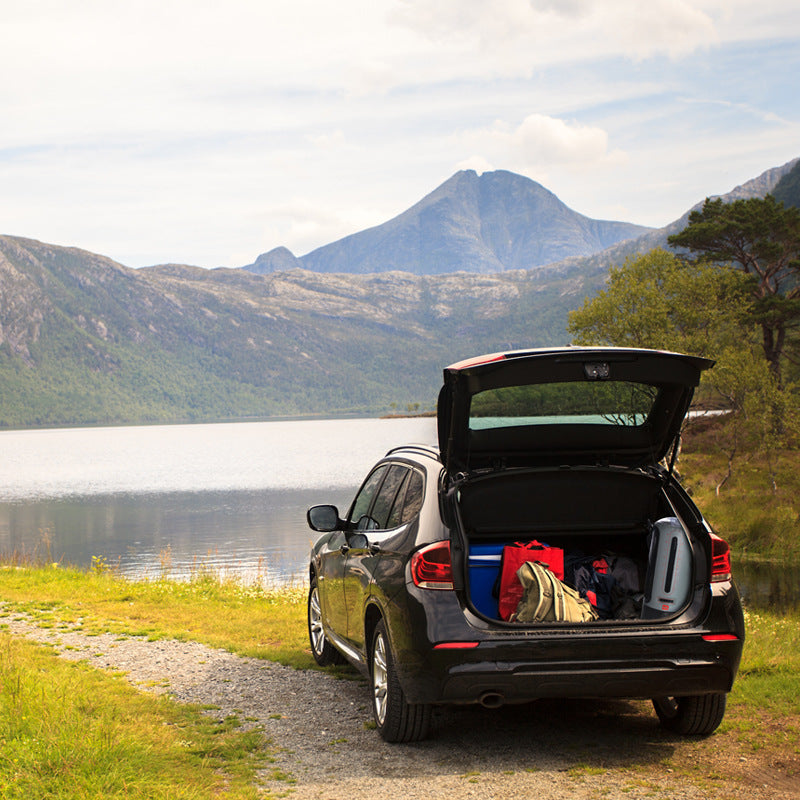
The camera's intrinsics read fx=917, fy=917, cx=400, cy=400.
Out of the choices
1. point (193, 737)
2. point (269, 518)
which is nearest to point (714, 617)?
point (193, 737)

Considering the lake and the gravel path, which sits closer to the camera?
the gravel path

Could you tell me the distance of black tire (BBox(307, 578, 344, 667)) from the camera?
27.4ft

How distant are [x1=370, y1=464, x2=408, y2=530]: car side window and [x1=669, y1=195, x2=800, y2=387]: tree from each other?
129 feet

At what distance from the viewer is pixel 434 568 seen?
206 inches

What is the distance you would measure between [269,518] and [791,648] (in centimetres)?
3182

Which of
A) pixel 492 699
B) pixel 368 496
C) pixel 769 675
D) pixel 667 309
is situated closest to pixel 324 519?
pixel 368 496

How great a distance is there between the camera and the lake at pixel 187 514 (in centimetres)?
2620

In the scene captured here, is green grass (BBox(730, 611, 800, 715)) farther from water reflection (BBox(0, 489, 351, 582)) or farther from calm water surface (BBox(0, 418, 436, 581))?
calm water surface (BBox(0, 418, 436, 581))

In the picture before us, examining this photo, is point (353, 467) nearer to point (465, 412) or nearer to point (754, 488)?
point (754, 488)

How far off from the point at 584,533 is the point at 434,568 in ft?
5.10

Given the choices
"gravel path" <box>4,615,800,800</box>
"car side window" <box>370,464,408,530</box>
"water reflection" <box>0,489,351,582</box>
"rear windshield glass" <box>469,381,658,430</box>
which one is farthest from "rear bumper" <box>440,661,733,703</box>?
"water reflection" <box>0,489,351,582</box>

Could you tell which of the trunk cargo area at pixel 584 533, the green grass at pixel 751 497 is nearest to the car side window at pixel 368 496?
the trunk cargo area at pixel 584 533

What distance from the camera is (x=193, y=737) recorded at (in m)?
5.82

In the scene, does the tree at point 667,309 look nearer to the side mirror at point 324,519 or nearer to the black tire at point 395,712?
the side mirror at point 324,519
